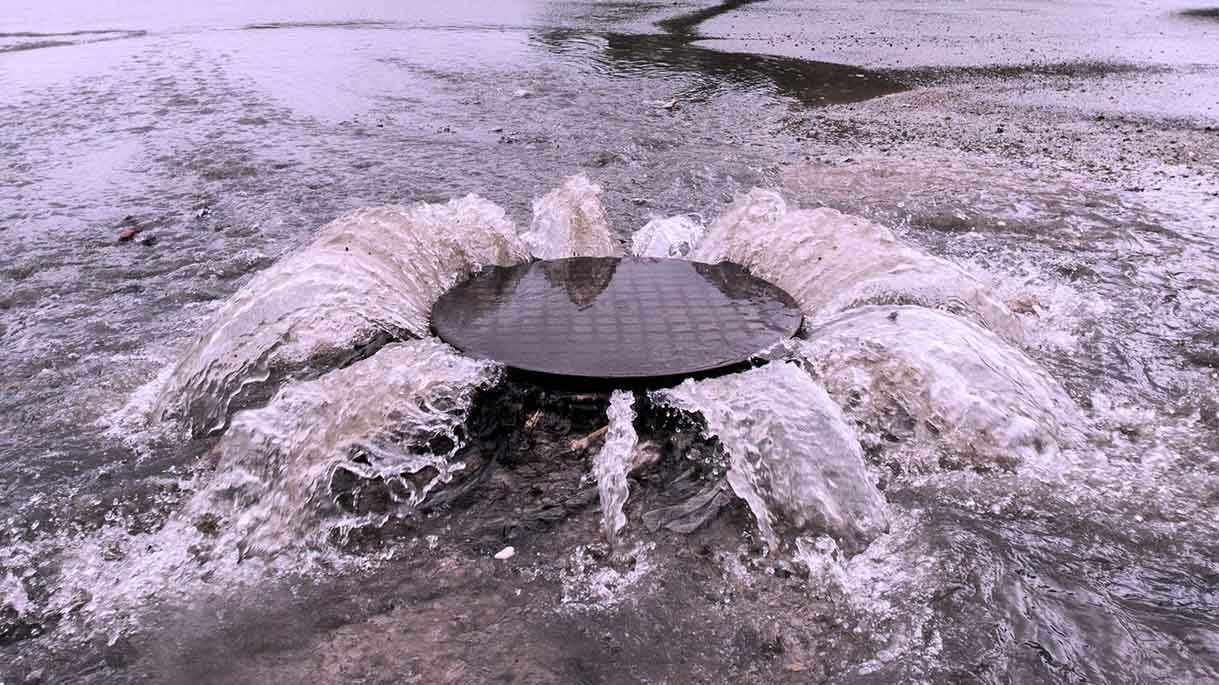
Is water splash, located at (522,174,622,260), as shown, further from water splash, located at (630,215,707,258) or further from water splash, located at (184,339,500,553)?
water splash, located at (184,339,500,553)

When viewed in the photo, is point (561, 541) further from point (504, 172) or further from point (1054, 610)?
point (504, 172)

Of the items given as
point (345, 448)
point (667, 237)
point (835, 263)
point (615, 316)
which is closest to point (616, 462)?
point (615, 316)

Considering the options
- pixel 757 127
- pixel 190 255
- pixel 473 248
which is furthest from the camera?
pixel 757 127

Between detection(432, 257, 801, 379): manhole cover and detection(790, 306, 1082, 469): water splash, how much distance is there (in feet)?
1.18

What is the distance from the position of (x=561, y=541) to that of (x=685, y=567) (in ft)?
1.64

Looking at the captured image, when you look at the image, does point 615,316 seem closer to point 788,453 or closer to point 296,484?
point 788,453

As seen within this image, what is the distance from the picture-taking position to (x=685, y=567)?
3.03 metres

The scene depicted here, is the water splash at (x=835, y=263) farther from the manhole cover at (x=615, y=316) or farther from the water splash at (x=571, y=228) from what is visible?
the water splash at (x=571, y=228)

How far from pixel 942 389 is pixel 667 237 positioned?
2784mm

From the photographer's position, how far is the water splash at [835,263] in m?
4.64

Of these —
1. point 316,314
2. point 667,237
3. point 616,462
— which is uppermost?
point 316,314

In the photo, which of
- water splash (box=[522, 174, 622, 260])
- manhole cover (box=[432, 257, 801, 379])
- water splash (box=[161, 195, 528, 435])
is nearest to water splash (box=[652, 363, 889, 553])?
manhole cover (box=[432, 257, 801, 379])

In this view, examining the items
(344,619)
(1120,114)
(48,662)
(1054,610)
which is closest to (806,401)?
(1054,610)

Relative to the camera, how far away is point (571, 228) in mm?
5879
